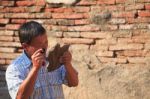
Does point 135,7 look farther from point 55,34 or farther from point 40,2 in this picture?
point 40,2

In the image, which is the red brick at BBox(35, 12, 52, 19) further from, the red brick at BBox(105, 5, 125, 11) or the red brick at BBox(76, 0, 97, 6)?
the red brick at BBox(105, 5, 125, 11)

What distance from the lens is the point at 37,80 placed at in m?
3.14

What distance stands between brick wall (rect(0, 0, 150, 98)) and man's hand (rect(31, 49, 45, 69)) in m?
2.23

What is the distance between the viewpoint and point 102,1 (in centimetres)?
530

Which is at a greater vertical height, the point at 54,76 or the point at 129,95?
the point at 54,76

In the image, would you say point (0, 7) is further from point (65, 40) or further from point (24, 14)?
point (65, 40)

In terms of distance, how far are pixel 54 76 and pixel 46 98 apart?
20 cm

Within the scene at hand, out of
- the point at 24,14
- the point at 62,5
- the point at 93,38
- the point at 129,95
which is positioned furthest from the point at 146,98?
the point at 24,14


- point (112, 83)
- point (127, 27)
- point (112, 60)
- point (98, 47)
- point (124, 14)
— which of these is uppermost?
point (124, 14)

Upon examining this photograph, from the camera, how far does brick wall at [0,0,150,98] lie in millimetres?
5094

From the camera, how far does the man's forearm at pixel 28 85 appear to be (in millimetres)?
2984

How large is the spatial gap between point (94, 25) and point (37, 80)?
2.31 meters

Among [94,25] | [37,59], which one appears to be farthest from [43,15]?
[37,59]

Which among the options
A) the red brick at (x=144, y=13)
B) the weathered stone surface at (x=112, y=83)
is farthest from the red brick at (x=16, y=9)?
the red brick at (x=144, y=13)
